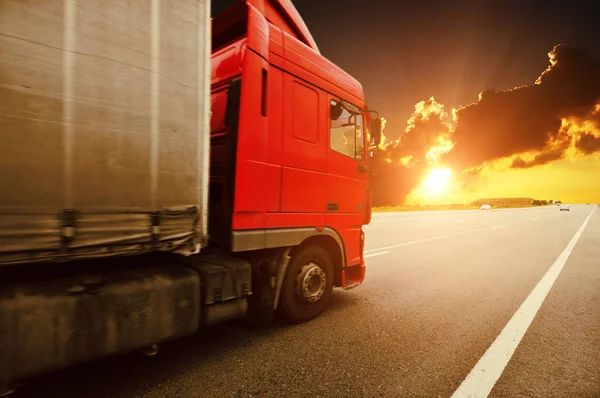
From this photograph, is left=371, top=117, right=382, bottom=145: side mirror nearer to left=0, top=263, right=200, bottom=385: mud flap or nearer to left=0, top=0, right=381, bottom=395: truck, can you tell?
left=0, top=0, right=381, bottom=395: truck

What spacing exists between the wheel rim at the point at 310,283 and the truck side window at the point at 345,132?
148cm

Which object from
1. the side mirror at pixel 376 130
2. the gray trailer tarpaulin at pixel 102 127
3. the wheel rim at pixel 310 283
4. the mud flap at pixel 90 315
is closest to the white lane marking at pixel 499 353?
the wheel rim at pixel 310 283

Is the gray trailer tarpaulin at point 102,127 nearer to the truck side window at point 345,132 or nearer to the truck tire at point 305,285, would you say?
the truck tire at point 305,285

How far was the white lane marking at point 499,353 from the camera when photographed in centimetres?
235

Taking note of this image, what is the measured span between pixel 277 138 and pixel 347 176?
131 cm

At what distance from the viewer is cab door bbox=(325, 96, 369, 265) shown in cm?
387

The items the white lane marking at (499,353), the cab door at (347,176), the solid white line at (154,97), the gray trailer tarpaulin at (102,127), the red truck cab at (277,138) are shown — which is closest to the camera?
the gray trailer tarpaulin at (102,127)

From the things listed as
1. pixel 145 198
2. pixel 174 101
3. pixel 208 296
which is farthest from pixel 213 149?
pixel 208 296

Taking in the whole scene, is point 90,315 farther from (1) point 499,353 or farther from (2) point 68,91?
(1) point 499,353

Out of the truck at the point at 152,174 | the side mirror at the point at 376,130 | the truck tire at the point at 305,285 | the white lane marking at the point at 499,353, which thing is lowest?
the white lane marking at the point at 499,353

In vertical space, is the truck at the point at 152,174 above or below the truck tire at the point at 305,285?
above

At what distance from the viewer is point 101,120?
6.57 ft

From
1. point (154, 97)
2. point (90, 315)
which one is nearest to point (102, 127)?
point (154, 97)

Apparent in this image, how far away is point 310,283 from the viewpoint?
12.1 ft
